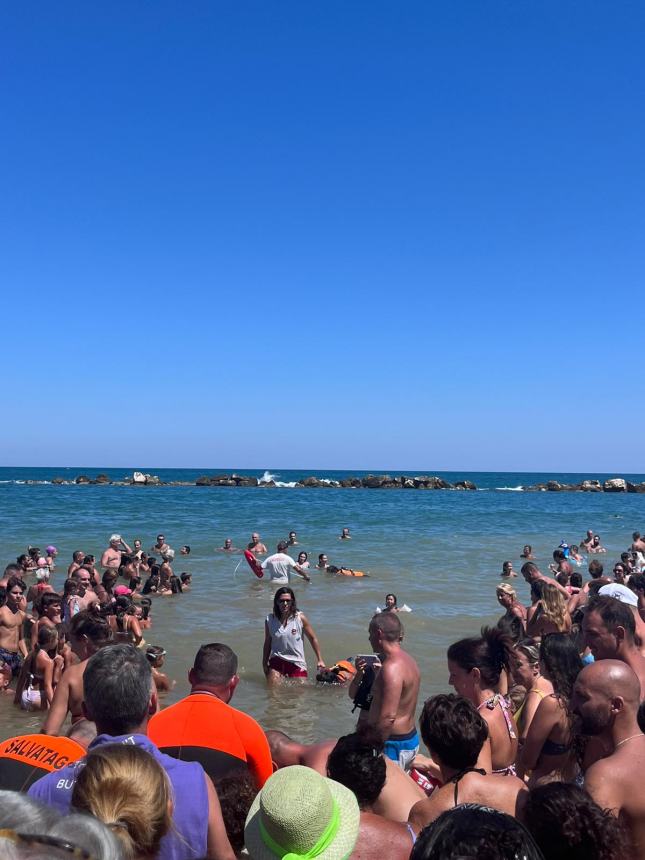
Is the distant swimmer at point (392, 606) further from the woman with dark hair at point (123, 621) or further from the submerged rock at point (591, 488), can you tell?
the submerged rock at point (591, 488)

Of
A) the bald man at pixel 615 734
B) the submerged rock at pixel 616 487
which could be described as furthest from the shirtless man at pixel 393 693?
the submerged rock at pixel 616 487

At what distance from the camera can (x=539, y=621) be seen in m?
6.59

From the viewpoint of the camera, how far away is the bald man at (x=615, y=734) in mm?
2850

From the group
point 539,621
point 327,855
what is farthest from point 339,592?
point 327,855

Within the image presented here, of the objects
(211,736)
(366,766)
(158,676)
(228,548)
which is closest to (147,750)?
(211,736)

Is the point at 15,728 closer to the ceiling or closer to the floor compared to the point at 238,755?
closer to the floor

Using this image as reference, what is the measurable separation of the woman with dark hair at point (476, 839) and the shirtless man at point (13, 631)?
328 inches

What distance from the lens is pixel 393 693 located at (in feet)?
16.1

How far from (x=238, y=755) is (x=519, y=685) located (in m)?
2.40

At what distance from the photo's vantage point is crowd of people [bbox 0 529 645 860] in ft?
5.91

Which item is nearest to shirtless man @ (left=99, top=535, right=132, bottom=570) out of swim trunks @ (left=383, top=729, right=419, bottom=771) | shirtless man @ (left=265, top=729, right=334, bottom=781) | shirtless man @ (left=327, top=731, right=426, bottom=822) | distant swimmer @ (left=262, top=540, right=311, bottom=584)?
distant swimmer @ (left=262, top=540, right=311, bottom=584)

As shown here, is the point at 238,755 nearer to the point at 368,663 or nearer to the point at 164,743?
the point at 164,743

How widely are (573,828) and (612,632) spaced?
2472 millimetres

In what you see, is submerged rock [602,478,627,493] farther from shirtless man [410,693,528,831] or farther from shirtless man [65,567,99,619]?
shirtless man [410,693,528,831]
